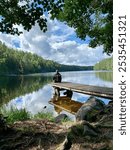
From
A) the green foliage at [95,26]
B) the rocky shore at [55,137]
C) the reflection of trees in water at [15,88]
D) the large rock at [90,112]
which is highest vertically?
the green foliage at [95,26]

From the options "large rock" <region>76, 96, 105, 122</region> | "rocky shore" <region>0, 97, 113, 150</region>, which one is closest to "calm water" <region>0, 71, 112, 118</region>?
"large rock" <region>76, 96, 105, 122</region>

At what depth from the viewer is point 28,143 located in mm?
5684

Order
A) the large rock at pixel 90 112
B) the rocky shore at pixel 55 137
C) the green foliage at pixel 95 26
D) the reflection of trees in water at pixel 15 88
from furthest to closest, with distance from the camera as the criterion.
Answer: the reflection of trees in water at pixel 15 88 → the green foliage at pixel 95 26 → the large rock at pixel 90 112 → the rocky shore at pixel 55 137

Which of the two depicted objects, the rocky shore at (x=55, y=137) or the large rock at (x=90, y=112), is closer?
the rocky shore at (x=55, y=137)

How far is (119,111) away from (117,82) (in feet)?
0.89

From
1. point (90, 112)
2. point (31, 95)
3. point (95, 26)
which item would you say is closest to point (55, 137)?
point (90, 112)

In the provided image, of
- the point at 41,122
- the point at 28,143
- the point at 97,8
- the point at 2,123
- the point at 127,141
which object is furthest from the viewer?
the point at 97,8

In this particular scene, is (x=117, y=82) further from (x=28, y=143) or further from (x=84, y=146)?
(x=28, y=143)

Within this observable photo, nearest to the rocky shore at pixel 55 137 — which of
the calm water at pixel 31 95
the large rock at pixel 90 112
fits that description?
the large rock at pixel 90 112

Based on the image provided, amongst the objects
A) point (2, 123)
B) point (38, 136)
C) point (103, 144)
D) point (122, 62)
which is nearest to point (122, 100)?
point (122, 62)

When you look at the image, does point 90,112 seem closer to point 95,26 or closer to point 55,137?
point 55,137

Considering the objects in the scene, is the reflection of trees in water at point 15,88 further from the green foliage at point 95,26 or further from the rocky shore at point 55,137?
the rocky shore at point 55,137

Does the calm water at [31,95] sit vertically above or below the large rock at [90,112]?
below

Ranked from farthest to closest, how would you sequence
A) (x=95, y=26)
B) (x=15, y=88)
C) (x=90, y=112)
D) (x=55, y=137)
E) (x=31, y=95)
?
(x=15, y=88)
(x=31, y=95)
(x=95, y=26)
(x=90, y=112)
(x=55, y=137)
